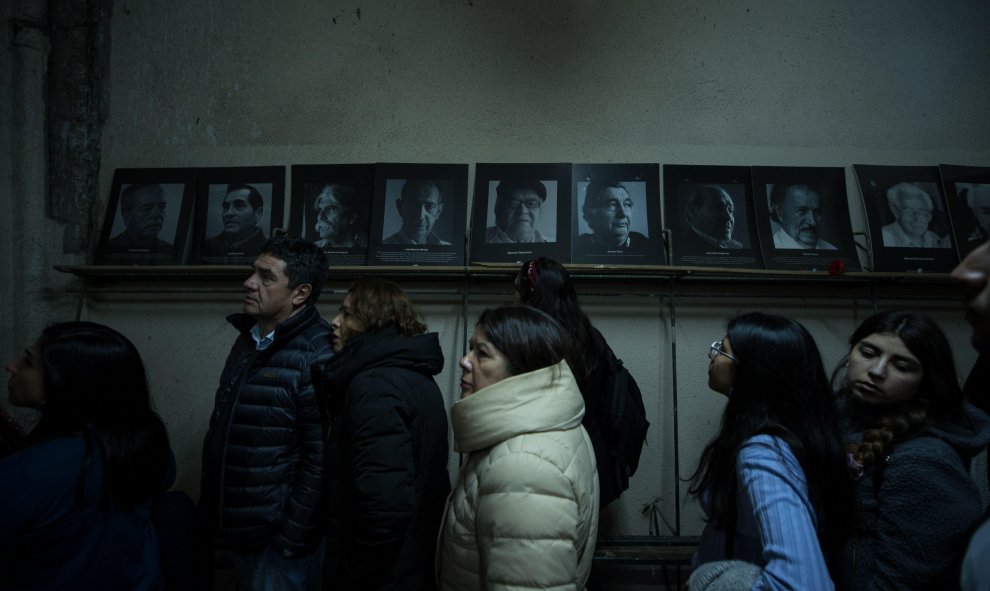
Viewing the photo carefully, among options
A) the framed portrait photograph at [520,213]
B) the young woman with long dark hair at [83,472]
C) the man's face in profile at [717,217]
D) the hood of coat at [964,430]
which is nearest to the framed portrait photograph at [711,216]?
the man's face in profile at [717,217]

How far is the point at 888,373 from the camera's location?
4.86ft

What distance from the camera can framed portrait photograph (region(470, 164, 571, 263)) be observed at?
2.92m

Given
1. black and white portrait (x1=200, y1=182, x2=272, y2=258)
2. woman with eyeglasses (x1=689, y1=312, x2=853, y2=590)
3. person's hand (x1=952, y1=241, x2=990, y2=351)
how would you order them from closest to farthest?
person's hand (x1=952, y1=241, x2=990, y2=351) → woman with eyeglasses (x1=689, y1=312, x2=853, y2=590) → black and white portrait (x1=200, y1=182, x2=272, y2=258)

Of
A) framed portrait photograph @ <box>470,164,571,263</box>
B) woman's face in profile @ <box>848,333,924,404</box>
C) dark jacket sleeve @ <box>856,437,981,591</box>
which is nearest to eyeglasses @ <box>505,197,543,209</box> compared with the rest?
framed portrait photograph @ <box>470,164,571,263</box>

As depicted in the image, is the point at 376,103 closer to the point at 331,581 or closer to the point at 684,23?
the point at 684,23

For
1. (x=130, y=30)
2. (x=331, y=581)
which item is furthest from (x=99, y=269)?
(x=331, y=581)

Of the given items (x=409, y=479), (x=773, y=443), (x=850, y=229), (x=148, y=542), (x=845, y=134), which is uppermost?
(x=845, y=134)

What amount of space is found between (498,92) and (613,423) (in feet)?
6.71

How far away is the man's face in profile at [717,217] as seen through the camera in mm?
2949

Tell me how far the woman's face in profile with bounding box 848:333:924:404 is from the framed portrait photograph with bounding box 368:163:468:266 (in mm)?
1941

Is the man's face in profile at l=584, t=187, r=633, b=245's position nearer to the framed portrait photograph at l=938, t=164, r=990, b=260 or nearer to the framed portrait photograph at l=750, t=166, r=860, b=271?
the framed portrait photograph at l=750, t=166, r=860, b=271

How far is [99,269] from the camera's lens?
9.48 ft

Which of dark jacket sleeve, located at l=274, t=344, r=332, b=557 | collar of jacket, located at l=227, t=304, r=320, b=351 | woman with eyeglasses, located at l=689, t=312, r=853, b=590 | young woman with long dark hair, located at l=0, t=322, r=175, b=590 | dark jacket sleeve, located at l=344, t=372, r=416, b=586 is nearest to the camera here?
woman with eyeglasses, located at l=689, t=312, r=853, b=590

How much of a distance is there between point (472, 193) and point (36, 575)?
246cm
